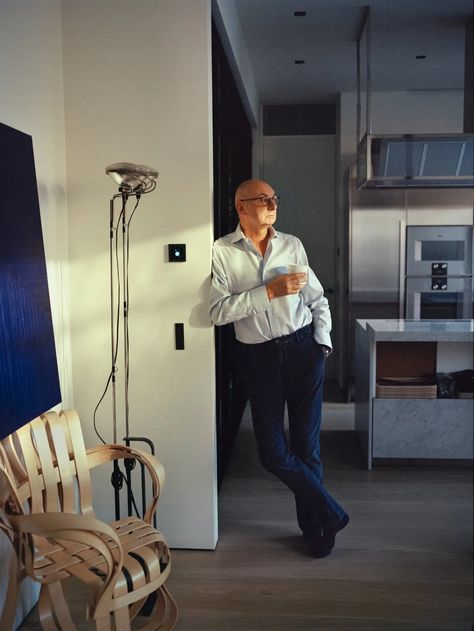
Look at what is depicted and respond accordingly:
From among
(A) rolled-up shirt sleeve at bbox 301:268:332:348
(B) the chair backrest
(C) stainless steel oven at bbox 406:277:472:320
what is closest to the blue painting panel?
(B) the chair backrest

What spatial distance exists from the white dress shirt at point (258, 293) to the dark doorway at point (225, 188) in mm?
368

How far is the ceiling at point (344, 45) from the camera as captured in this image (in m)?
3.92

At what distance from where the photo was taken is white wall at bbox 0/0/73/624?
224 cm

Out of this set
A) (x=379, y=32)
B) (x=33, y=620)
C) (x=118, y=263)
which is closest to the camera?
(x=33, y=620)

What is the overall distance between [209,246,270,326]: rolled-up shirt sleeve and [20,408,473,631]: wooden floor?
1.10m

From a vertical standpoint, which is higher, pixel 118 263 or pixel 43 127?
pixel 43 127

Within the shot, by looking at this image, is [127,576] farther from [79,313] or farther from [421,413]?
[421,413]

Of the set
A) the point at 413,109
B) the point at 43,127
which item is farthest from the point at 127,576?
the point at 413,109

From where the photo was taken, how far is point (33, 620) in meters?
2.42

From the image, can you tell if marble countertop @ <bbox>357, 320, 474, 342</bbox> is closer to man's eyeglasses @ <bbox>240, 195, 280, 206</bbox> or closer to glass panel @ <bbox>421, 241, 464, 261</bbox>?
glass panel @ <bbox>421, 241, 464, 261</bbox>

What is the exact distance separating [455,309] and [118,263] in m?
3.09

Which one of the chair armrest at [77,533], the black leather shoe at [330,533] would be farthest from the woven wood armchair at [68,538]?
the black leather shoe at [330,533]

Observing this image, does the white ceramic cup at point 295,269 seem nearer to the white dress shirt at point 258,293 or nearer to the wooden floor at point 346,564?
the white dress shirt at point 258,293

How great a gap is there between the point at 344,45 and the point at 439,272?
1.88 metres
